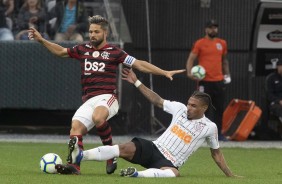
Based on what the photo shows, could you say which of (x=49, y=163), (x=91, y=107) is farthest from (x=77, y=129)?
(x=49, y=163)

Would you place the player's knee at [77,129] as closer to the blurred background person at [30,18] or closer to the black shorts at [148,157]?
the black shorts at [148,157]

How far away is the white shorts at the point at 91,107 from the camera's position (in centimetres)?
1338

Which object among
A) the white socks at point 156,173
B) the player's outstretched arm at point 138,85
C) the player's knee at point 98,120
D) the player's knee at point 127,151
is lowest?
the white socks at point 156,173

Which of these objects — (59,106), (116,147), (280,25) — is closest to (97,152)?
(116,147)

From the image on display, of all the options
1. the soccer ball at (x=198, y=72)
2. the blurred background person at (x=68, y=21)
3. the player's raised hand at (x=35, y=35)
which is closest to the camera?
the player's raised hand at (x=35, y=35)

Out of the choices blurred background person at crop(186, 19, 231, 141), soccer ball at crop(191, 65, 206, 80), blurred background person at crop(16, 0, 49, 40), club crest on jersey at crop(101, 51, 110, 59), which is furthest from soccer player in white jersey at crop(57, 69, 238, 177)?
blurred background person at crop(16, 0, 49, 40)

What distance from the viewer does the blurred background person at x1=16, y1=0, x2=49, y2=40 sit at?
22359mm

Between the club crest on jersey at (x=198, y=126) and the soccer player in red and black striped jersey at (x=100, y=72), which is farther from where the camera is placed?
the soccer player in red and black striped jersey at (x=100, y=72)

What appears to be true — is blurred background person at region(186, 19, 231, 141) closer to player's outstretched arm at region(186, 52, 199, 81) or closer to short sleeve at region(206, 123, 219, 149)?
player's outstretched arm at region(186, 52, 199, 81)

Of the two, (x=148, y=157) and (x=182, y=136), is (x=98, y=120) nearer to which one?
(x=148, y=157)

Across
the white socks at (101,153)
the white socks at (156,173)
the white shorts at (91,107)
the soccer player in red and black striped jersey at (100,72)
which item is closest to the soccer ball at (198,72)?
the soccer player in red and black striped jersey at (100,72)

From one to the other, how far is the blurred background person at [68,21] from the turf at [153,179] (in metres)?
3.11

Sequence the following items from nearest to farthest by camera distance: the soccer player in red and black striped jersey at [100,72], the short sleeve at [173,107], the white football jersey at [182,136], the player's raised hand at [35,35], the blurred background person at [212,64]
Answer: the white football jersey at [182,136]
the short sleeve at [173,107]
the soccer player in red and black striped jersey at [100,72]
the player's raised hand at [35,35]
the blurred background person at [212,64]

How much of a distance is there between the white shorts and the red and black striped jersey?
75 millimetres
